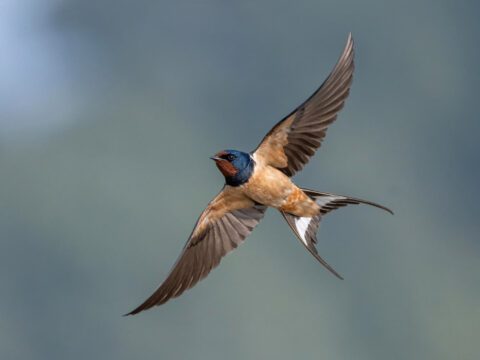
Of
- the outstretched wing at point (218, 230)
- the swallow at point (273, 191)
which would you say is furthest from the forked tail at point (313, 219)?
the outstretched wing at point (218, 230)

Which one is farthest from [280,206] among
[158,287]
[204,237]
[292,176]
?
Answer: [158,287]

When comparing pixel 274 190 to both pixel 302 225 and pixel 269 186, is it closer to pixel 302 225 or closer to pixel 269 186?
pixel 269 186

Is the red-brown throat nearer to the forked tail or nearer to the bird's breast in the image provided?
the bird's breast

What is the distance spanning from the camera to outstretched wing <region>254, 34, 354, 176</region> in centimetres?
197

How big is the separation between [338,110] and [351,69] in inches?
4.0

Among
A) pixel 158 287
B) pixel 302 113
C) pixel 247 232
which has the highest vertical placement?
pixel 302 113

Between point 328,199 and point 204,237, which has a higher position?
point 328,199

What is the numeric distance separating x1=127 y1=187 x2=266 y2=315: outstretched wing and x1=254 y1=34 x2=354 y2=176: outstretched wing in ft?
0.41

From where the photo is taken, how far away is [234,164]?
1961 millimetres

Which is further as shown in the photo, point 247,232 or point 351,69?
point 247,232

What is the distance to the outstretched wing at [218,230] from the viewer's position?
6.75ft

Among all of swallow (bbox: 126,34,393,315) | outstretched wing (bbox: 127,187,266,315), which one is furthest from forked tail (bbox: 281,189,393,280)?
outstretched wing (bbox: 127,187,266,315)

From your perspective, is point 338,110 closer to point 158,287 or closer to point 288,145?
point 288,145

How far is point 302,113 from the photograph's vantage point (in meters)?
2.02
